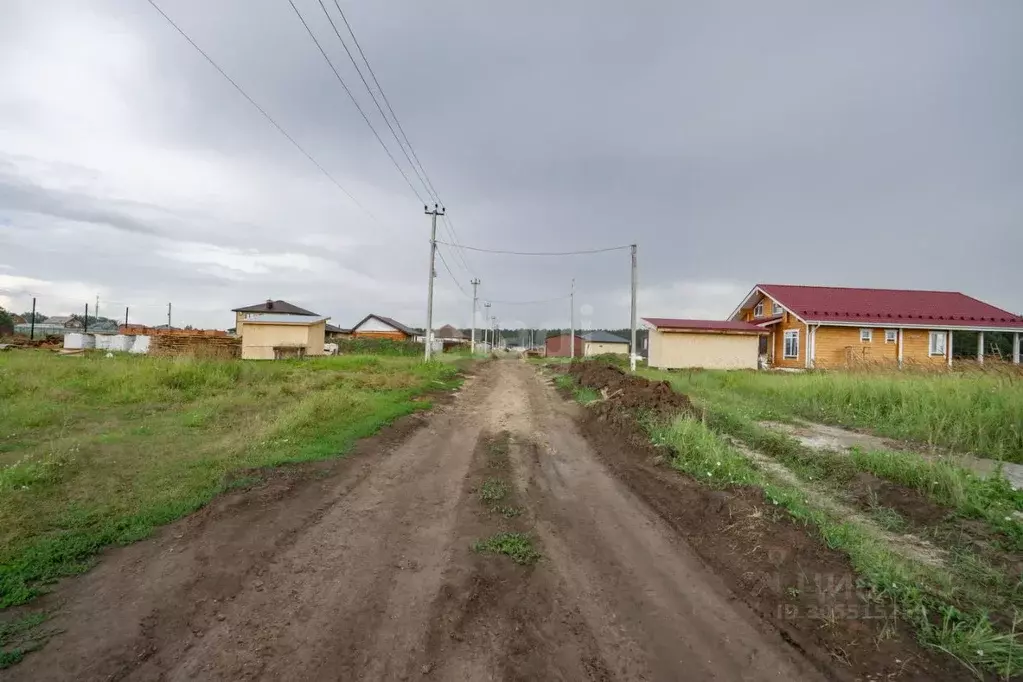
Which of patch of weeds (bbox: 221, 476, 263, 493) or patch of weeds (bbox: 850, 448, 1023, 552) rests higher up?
patch of weeds (bbox: 850, 448, 1023, 552)

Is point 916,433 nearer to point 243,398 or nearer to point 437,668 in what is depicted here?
point 437,668

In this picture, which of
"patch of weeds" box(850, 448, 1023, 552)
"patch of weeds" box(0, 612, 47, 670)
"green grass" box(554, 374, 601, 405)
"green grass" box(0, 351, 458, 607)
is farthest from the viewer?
"green grass" box(554, 374, 601, 405)

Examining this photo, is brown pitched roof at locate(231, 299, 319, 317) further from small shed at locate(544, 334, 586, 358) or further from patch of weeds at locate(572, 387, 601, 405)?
patch of weeds at locate(572, 387, 601, 405)

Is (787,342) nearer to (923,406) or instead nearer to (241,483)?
(923,406)

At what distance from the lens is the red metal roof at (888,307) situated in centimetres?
2592

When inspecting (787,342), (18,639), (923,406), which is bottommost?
(18,639)

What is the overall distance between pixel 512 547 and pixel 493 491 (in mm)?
1669

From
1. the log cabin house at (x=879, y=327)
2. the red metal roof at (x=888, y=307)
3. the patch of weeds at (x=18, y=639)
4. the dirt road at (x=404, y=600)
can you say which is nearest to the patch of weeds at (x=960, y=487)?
the dirt road at (x=404, y=600)

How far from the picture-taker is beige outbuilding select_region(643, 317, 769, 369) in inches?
1125

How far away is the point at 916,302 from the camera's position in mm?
28469

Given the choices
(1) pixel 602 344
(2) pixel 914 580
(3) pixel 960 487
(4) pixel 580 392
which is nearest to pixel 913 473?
(3) pixel 960 487

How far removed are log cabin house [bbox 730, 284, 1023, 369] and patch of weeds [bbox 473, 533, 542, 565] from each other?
25.9 metres

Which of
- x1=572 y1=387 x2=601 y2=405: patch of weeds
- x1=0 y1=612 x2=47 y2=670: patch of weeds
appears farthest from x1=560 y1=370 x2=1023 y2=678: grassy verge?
x1=572 y1=387 x2=601 y2=405: patch of weeds

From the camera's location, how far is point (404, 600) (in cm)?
343
